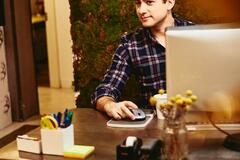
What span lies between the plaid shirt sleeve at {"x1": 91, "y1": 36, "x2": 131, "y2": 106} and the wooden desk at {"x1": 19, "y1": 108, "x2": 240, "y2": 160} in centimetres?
23

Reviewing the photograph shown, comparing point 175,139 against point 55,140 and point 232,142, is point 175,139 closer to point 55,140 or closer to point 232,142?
point 232,142

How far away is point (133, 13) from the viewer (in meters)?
3.44

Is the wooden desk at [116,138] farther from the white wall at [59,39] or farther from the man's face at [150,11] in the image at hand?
the white wall at [59,39]

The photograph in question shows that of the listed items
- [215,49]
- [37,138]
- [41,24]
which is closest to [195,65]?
[215,49]

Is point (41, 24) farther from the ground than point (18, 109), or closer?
farther from the ground

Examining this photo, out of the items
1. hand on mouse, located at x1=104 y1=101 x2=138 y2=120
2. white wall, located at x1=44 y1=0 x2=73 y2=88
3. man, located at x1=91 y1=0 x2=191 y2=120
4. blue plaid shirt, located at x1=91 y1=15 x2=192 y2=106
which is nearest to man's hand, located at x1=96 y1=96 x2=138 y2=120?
hand on mouse, located at x1=104 y1=101 x2=138 y2=120

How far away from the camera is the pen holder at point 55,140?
159 centimetres

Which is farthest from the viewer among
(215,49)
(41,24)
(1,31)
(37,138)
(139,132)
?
(41,24)

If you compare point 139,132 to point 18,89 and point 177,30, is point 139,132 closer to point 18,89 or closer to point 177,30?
point 177,30

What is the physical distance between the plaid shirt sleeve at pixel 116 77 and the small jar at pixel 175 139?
797 millimetres

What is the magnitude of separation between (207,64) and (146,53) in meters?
0.97

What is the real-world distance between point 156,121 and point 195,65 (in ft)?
1.45

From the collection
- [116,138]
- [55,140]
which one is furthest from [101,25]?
[55,140]

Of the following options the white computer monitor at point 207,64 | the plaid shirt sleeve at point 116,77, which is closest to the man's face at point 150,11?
the plaid shirt sleeve at point 116,77
